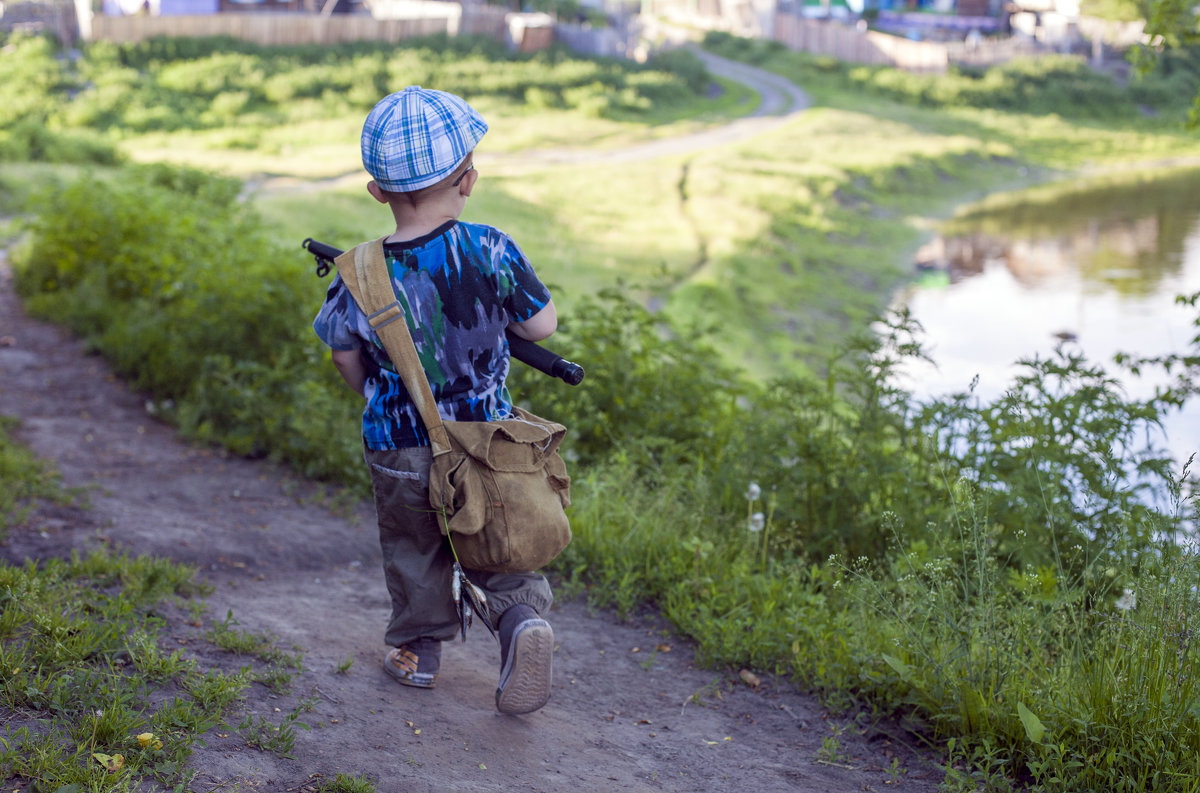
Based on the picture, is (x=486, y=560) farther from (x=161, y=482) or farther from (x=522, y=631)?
(x=161, y=482)

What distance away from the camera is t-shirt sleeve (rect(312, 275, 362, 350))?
3.15m

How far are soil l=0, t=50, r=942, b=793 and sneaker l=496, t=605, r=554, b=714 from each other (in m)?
0.15

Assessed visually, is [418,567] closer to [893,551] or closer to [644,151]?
[893,551]

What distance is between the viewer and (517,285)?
10.3 feet

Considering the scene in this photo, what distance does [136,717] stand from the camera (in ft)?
9.12

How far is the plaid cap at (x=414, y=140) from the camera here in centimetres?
301

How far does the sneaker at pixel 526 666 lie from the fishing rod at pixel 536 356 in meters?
0.74

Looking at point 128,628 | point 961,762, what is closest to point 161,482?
point 128,628

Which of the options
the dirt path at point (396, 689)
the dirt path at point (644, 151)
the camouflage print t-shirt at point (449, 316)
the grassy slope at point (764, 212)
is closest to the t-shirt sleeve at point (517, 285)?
the camouflage print t-shirt at point (449, 316)

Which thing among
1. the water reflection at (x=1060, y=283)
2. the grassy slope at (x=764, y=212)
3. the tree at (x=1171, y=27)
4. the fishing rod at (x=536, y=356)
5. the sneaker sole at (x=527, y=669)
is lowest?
the water reflection at (x=1060, y=283)

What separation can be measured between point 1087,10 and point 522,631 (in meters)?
46.4

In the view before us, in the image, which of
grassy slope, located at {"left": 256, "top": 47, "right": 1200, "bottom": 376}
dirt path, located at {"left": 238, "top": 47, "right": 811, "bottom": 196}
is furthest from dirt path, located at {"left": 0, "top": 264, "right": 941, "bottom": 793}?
dirt path, located at {"left": 238, "top": 47, "right": 811, "bottom": 196}

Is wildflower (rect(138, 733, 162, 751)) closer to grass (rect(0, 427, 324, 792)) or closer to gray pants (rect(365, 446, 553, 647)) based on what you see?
grass (rect(0, 427, 324, 792))

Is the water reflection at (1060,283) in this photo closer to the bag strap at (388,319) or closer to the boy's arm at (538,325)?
the boy's arm at (538,325)
